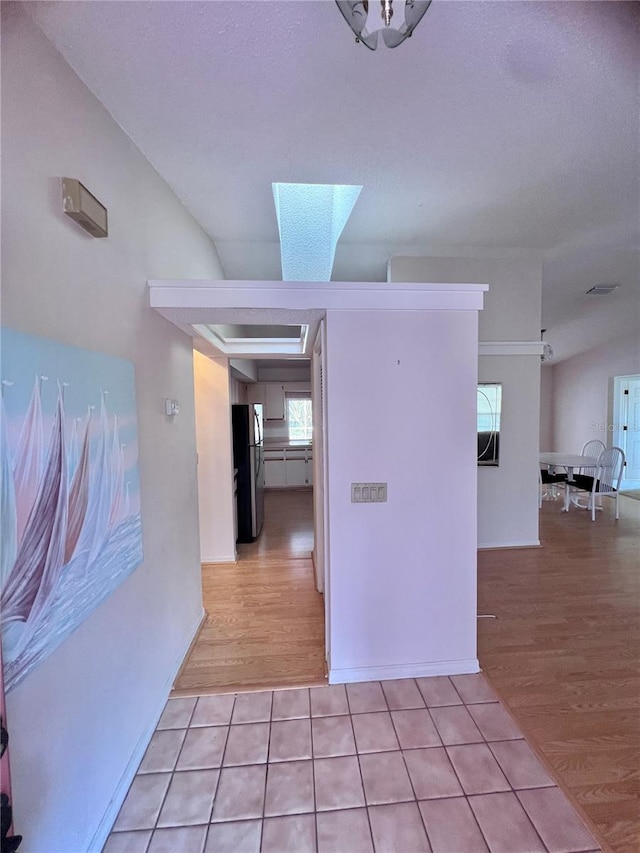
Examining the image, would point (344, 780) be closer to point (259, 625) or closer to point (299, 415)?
point (259, 625)

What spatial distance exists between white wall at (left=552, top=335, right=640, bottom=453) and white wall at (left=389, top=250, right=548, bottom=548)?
381 centimetres

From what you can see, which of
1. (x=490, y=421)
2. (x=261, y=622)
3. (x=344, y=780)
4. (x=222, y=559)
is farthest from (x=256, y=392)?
(x=344, y=780)

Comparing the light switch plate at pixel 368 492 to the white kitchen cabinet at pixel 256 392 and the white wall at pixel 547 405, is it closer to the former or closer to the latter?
the white kitchen cabinet at pixel 256 392

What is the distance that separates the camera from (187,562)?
242cm

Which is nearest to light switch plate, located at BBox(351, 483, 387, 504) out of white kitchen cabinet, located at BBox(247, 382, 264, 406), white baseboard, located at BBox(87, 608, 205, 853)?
white baseboard, located at BBox(87, 608, 205, 853)

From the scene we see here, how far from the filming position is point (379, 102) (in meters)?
1.55

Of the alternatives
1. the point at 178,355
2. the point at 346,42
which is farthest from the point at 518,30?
the point at 178,355

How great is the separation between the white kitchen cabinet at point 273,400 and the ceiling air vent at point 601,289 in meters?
5.09

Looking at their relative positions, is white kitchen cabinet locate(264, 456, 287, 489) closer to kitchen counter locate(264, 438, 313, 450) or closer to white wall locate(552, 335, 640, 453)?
kitchen counter locate(264, 438, 313, 450)

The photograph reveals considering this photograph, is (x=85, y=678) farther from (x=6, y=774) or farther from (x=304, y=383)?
(x=304, y=383)

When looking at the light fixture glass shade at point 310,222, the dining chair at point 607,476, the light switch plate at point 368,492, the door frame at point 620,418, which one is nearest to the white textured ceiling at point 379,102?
the light fixture glass shade at point 310,222

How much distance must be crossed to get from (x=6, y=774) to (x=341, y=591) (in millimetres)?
1464

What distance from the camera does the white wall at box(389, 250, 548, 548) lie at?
12.3 feet

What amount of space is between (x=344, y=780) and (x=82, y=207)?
2401 mm
